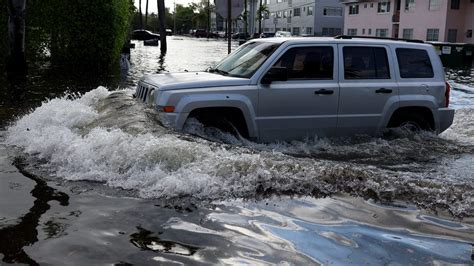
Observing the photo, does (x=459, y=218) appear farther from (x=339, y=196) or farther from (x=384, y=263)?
(x=384, y=263)

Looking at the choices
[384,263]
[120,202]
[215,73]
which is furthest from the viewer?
[215,73]

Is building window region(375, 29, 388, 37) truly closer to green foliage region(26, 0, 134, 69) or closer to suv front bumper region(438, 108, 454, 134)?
green foliage region(26, 0, 134, 69)

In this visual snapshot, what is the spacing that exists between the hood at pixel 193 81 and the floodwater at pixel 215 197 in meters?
0.46

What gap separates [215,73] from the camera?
26.9 ft

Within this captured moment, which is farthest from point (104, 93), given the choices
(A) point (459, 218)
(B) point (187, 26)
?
(B) point (187, 26)

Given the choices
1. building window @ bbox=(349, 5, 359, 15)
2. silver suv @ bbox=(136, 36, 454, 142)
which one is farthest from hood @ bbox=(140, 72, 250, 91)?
building window @ bbox=(349, 5, 359, 15)

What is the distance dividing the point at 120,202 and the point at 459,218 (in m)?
3.48

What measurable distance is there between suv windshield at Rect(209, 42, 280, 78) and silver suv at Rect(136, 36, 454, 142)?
0.07 feet

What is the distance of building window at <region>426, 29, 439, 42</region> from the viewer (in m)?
47.1

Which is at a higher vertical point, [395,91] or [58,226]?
[395,91]

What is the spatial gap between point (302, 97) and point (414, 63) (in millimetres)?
2191

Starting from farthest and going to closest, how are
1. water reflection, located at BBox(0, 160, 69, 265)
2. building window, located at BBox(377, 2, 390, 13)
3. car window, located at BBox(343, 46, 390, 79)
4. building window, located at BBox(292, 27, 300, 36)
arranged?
building window, located at BBox(292, 27, 300, 36) → building window, located at BBox(377, 2, 390, 13) → car window, located at BBox(343, 46, 390, 79) → water reflection, located at BBox(0, 160, 69, 265)

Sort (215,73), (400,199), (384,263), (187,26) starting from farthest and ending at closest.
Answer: (187,26)
(215,73)
(400,199)
(384,263)

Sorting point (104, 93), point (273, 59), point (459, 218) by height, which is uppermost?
point (273, 59)
